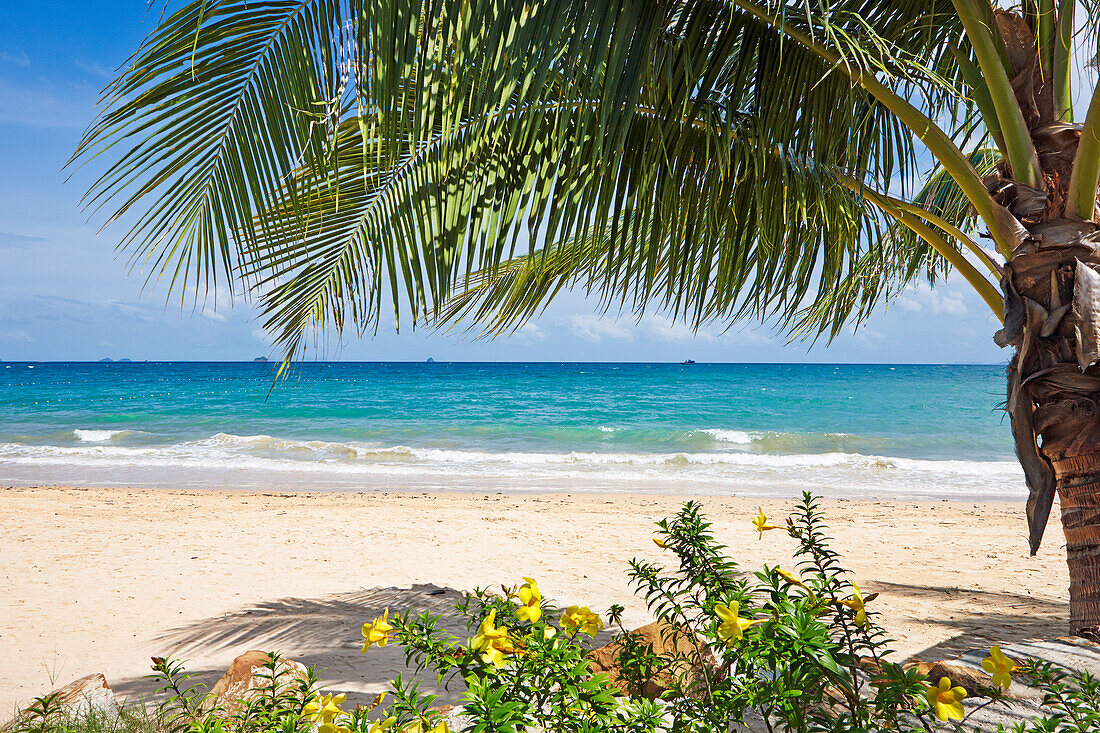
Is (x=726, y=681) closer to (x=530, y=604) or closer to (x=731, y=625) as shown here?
(x=731, y=625)

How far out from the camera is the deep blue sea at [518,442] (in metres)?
12.2

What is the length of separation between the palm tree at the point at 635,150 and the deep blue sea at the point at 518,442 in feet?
2.24

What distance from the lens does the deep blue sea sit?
1220 cm

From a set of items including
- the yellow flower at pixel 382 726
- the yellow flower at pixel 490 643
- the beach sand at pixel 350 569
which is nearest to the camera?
the yellow flower at pixel 382 726

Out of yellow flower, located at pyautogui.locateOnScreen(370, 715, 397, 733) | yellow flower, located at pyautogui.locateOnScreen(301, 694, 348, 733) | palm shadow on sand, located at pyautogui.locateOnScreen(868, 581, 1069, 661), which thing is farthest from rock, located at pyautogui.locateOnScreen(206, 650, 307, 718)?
palm shadow on sand, located at pyautogui.locateOnScreen(868, 581, 1069, 661)

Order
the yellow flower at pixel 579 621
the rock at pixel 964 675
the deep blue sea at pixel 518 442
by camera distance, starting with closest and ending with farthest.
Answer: the yellow flower at pixel 579 621, the rock at pixel 964 675, the deep blue sea at pixel 518 442

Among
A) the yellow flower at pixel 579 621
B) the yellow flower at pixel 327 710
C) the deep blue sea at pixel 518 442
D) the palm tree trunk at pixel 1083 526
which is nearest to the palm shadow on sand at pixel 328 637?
the deep blue sea at pixel 518 442

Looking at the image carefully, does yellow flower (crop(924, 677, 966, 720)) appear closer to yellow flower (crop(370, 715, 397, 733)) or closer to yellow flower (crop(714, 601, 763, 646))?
yellow flower (crop(714, 601, 763, 646))

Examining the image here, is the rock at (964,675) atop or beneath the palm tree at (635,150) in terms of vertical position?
beneath

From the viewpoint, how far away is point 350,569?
5.45 meters

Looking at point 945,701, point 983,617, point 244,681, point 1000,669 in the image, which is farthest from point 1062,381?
point 244,681

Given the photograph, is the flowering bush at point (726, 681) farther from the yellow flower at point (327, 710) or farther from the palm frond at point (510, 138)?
the palm frond at point (510, 138)

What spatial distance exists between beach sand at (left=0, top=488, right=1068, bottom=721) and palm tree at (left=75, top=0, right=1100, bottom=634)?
2014 millimetres

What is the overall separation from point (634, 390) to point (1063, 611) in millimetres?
33321
